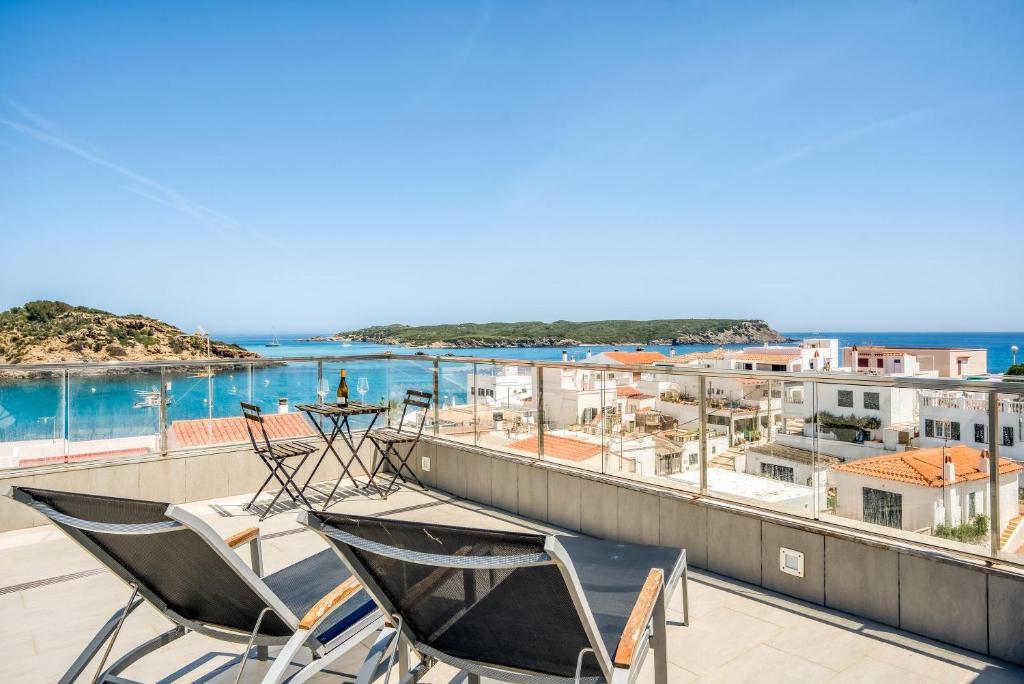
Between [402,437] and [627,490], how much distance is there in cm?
256

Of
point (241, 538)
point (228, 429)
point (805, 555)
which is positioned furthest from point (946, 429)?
point (228, 429)

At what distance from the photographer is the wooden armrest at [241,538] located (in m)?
2.11

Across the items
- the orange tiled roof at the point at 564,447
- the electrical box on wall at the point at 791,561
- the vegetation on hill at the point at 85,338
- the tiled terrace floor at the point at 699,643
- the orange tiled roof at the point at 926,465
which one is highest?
the vegetation on hill at the point at 85,338

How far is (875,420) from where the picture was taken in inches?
109

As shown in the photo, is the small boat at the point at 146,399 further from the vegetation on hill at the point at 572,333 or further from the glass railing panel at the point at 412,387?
the vegetation on hill at the point at 572,333

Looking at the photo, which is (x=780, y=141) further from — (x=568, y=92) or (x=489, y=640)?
(x=489, y=640)

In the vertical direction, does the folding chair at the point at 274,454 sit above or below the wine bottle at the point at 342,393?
below

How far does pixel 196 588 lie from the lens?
1885 millimetres

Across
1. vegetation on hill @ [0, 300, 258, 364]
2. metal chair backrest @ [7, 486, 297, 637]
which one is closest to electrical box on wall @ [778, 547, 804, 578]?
metal chair backrest @ [7, 486, 297, 637]

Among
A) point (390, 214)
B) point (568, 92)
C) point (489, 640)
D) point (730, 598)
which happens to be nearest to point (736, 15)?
point (568, 92)

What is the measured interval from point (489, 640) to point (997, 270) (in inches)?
2703

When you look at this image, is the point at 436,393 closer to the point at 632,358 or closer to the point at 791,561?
the point at 632,358

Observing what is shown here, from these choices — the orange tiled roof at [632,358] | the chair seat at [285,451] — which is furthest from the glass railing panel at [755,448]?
the chair seat at [285,451]

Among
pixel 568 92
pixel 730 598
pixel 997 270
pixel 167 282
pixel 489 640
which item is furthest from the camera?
pixel 997 270
